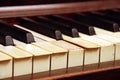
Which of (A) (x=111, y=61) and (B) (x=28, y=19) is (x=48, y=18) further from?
(A) (x=111, y=61)

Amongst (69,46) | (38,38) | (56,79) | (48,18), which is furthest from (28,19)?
(56,79)

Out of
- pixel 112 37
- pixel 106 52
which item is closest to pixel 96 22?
pixel 112 37

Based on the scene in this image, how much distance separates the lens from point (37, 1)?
5.46ft

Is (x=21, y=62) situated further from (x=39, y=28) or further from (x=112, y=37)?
(x=112, y=37)

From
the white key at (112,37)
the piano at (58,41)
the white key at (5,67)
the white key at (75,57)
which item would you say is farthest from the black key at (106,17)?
the white key at (5,67)

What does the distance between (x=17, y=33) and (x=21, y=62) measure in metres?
0.23

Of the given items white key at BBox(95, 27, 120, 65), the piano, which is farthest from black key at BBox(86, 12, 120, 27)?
white key at BBox(95, 27, 120, 65)

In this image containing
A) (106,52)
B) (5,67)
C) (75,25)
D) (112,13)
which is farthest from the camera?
(112,13)

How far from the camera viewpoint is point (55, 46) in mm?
1294

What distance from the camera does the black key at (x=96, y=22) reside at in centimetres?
161

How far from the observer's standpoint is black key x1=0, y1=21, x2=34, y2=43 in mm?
1325

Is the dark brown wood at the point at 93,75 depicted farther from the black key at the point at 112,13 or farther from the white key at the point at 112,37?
the black key at the point at 112,13

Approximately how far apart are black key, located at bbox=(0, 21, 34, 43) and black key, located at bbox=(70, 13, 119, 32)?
43 centimetres

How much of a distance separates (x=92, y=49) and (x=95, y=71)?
9 centimetres
